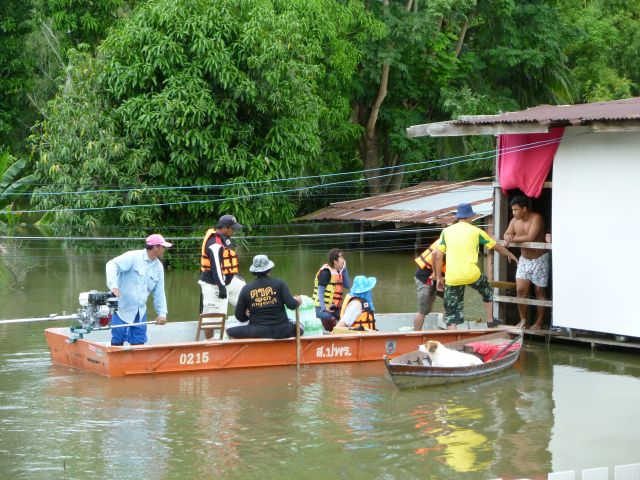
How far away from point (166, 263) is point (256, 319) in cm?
1138

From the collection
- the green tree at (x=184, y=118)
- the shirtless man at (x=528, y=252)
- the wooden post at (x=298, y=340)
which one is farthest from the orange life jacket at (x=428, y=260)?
the green tree at (x=184, y=118)

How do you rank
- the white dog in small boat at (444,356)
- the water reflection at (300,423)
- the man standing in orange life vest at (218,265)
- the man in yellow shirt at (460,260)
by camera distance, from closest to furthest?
the water reflection at (300,423)
the white dog in small boat at (444,356)
the man standing in orange life vest at (218,265)
the man in yellow shirt at (460,260)

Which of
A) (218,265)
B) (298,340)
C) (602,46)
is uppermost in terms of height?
(602,46)

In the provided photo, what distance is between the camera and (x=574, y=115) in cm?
1371

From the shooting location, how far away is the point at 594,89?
115 ft

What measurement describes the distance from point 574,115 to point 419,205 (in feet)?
42.4

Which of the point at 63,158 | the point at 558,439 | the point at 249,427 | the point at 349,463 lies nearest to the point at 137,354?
the point at 249,427

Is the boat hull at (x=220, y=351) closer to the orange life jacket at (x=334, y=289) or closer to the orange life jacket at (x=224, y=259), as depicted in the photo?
the orange life jacket at (x=224, y=259)

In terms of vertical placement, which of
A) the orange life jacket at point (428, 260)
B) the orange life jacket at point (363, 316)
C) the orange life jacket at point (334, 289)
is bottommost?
the orange life jacket at point (363, 316)

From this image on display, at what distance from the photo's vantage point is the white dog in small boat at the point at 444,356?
1212 cm

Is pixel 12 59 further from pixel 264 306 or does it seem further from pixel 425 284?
pixel 264 306

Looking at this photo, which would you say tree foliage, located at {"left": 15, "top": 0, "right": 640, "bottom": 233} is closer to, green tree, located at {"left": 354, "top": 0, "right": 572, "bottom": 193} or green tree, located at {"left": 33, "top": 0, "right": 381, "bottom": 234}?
green tree, located at {"left": 33, "top": 0, "right": 381, "bottom": 234}

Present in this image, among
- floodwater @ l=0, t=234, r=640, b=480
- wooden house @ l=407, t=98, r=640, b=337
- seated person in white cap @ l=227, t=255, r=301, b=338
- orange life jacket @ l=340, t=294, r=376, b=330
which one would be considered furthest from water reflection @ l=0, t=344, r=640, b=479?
wooden house @ l=407, t=98, r=640, b=337

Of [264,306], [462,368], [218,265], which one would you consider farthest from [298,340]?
[462,368]
